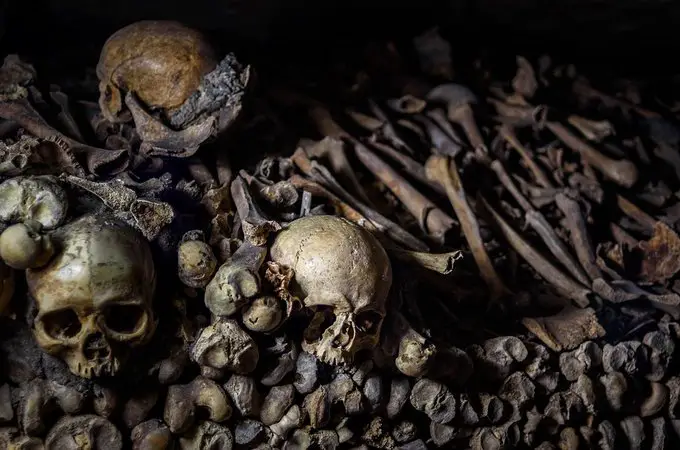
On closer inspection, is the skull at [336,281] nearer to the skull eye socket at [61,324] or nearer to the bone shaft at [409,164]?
the skull eye socket at [61,324]

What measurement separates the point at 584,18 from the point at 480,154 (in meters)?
0.94

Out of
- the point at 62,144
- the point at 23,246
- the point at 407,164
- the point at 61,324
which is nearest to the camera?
the point at 23,246

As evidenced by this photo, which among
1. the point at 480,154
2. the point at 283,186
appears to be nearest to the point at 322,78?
the point at 480,154

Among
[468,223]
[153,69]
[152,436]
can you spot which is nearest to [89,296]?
[152,436]

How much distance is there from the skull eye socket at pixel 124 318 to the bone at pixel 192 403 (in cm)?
17

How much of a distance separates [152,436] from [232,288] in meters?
0.35

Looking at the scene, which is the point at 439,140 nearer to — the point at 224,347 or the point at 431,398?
the point at 431,398

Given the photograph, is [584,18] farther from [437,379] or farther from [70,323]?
[70,323]

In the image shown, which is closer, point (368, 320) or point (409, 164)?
point (368, 320)

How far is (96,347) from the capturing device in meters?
1.27

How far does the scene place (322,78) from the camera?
2.32 metres

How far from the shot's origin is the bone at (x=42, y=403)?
1301 millimetres

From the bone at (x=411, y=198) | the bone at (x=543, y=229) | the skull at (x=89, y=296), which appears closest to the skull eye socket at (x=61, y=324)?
the skull at (x=89, y=296)

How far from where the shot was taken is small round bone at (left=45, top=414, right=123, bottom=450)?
131cm
